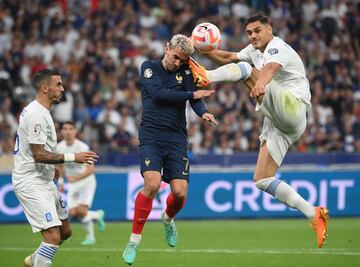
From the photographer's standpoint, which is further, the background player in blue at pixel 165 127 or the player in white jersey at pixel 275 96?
the background player in blue at pixel 165 127

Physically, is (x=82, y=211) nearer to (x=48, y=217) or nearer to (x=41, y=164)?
Result: (x=41, y=164)

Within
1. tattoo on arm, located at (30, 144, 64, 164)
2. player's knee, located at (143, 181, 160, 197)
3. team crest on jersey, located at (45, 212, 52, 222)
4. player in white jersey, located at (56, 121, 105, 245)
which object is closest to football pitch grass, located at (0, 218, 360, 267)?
player in white jersey, located at (56, 121, 105, 245)

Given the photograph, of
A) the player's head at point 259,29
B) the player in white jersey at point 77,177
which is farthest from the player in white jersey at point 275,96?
the player in white jersey at point 77,177

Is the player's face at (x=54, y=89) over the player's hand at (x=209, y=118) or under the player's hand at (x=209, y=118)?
over

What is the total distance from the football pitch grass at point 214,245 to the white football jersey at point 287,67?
2.31 metres

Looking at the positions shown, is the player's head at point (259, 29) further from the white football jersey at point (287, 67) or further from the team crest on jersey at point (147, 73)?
the team crest on jersey at point (147, 73)

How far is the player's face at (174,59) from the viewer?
1122 centimetres

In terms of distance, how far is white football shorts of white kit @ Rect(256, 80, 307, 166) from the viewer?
11109mm

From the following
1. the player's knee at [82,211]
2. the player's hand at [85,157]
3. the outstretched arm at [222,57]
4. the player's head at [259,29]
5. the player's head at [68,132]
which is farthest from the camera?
the player's head at [68,132]

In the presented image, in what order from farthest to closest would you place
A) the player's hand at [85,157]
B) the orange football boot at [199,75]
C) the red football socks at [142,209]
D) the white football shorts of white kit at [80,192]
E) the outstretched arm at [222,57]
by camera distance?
the white football shorts of white kit at [80,192] < the outstretched arm at [222,57] < the red football socks at [142,209] < the orange football boot at [199,75] < the player's hand at [85,157]

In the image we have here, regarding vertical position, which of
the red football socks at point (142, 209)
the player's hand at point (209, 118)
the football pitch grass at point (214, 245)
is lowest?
the football pitch grass at point (214, 245)

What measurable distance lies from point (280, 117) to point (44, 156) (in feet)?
9.97

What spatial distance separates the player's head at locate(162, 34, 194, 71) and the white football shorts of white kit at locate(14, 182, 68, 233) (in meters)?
2.33

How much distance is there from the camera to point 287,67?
11312mm
